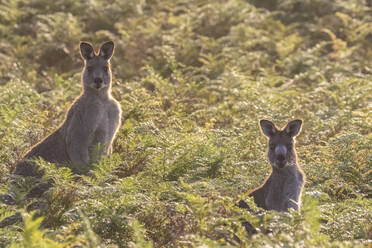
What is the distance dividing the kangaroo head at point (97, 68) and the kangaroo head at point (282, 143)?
9.01 feet

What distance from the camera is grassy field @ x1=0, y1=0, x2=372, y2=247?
6258 mm

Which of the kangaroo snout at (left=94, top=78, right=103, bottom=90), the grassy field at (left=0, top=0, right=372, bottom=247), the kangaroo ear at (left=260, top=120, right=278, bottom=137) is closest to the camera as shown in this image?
the grassy field at (left=0, top=0, right=372, bottom=247)

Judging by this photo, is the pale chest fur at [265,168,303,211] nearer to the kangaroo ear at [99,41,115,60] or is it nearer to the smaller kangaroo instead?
the smaller kangaroo

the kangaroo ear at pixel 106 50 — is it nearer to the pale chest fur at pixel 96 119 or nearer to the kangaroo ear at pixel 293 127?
the pale chest fur at pixel 96 119

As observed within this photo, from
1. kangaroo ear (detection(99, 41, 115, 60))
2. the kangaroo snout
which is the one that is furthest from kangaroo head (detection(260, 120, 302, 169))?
kangaroo ear (detection(99, 41, 115, 60))

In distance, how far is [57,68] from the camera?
48.4ft

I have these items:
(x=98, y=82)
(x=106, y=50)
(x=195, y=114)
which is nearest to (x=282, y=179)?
(x=98, y=82)

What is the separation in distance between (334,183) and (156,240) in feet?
8.84

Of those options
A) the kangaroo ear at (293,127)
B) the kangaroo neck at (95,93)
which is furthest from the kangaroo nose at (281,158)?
the kangaroo neck at (95,93)

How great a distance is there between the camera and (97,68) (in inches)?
349

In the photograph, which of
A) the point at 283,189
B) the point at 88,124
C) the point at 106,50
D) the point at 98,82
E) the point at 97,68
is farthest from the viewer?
the point at 106,50

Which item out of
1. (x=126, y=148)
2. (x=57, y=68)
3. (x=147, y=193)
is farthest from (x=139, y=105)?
(x=57, y=68)

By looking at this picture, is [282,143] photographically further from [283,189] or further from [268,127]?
[283,189]

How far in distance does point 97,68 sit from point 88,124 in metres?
0.97
